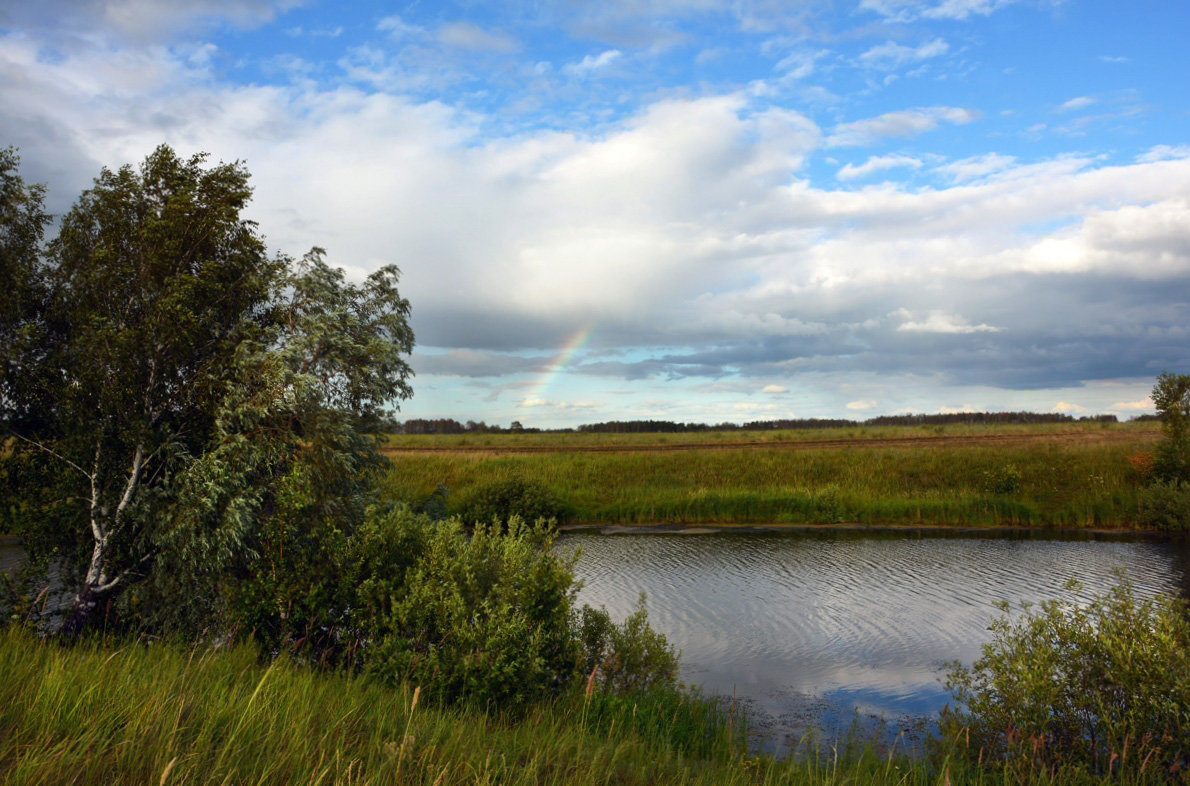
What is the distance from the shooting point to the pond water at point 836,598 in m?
12.5

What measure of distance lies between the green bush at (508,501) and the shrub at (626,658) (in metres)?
21.0

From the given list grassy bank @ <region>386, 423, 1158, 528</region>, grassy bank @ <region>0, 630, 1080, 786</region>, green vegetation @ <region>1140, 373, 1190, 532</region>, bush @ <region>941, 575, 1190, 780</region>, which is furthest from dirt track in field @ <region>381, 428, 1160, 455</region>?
grassy bank @ <region>0, 630, 1080, 786</region>

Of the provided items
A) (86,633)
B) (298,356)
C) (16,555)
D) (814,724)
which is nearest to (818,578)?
(814,724)

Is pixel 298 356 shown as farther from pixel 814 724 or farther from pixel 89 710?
pixel 814 724

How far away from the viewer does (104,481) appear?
997cm

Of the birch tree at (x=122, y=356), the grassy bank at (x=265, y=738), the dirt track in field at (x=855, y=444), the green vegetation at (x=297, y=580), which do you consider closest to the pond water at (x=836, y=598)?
the green vegetation at (x=297, y=580)

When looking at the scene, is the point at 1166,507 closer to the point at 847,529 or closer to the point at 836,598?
the point at 847,529

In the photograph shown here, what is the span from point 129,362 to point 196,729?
7.20 meters

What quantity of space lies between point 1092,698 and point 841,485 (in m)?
29.8

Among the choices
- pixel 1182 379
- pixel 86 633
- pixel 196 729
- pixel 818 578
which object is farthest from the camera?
pixel 1182 379

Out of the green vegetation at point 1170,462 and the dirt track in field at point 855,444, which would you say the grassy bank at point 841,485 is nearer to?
the green vegetation at point 1170,462

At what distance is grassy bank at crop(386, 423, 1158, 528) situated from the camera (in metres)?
32.4

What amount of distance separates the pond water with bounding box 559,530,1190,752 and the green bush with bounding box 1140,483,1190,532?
2.63m

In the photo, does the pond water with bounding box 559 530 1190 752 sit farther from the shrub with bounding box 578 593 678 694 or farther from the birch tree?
the birch tree
